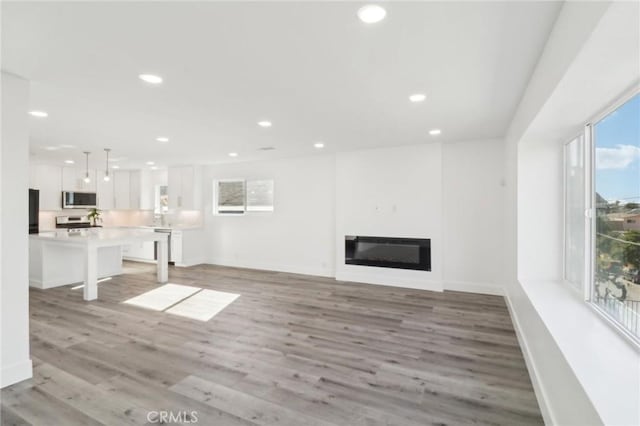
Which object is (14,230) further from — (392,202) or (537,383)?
(392,202)

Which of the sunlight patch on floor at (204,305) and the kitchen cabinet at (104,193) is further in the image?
the kitchen cabinet at (104,193)

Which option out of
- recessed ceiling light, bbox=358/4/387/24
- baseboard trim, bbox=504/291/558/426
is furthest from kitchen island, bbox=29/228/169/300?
baseboard trim, bbox=504/291/558/426

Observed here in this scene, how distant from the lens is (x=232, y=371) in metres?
2.57

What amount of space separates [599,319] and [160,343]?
3739mm

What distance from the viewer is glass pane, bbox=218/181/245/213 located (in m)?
7.27

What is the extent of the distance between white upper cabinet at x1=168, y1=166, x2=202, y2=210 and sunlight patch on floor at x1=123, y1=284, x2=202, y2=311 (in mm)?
2804

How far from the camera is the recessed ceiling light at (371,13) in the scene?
5.32 ft

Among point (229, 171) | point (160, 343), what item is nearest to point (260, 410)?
point (160, 343)

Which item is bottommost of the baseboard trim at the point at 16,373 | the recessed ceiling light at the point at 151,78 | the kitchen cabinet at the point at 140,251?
the baseboard trim at the point at 16,373

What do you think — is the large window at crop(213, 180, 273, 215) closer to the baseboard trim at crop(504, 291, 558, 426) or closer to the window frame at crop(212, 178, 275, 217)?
the window frame at crop(212, 178, 275, 217)

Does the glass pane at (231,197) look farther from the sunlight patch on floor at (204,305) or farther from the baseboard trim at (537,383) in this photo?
the baseboard trim at (537,383)

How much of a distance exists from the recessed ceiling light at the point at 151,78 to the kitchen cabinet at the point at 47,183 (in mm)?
6725

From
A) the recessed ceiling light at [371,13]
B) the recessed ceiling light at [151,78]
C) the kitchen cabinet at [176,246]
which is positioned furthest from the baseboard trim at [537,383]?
the kitchen cabinet at [176,246]

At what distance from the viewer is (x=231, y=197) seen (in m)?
7.44
